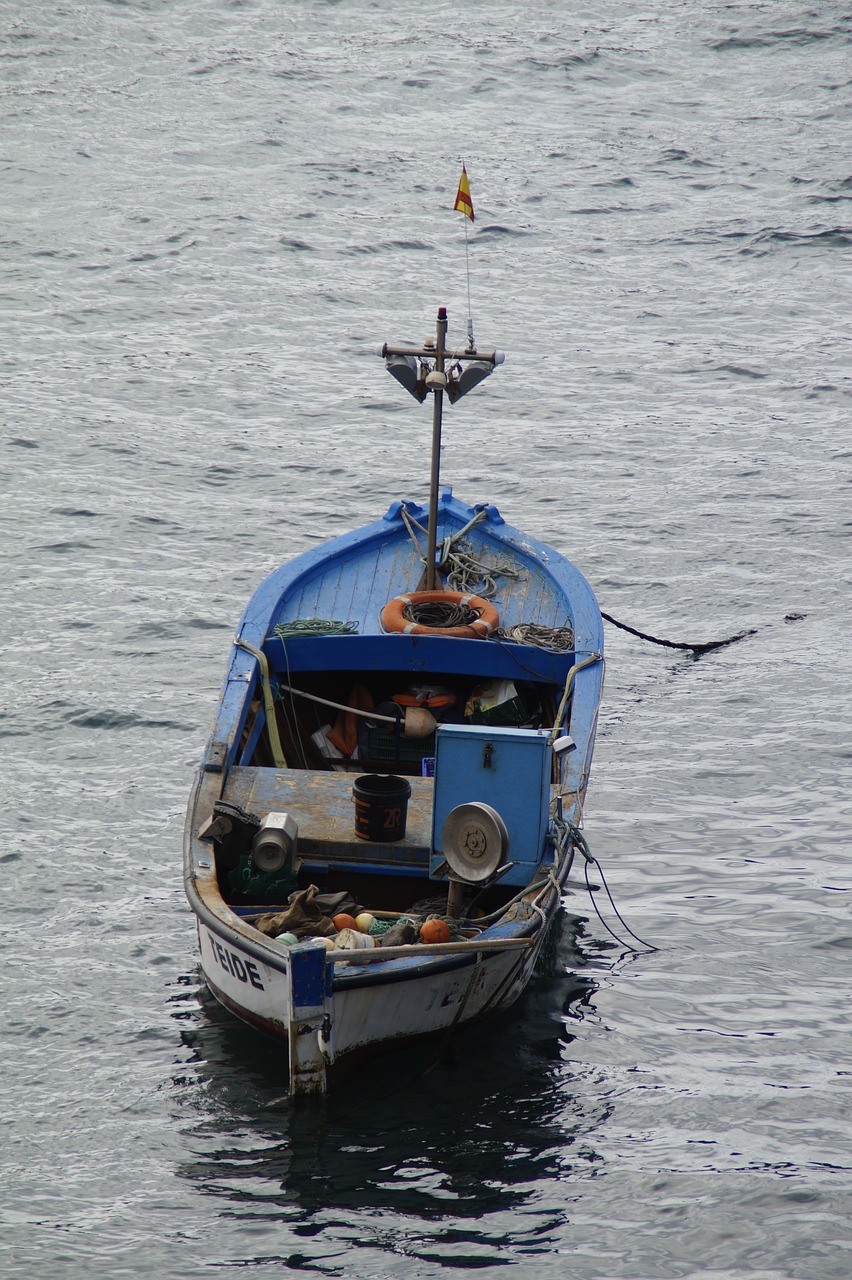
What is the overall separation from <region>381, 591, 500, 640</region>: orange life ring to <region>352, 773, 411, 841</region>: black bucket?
2.32 m

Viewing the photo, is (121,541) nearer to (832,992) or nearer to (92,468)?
(92,468)

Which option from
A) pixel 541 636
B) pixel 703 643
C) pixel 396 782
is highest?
pixel 541 636

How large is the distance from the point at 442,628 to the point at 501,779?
2948mm

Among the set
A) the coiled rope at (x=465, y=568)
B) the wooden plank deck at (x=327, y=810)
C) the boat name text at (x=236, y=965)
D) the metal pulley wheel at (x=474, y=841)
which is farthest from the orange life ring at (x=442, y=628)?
the boat name text at (x=236, y=965)

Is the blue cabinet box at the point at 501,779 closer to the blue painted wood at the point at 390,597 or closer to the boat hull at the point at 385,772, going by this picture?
the boat hull at the point at 385,772

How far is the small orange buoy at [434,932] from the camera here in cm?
802

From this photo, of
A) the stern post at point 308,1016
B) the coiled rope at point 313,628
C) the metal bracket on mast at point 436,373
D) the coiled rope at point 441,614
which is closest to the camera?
the stern post at point 308,1016

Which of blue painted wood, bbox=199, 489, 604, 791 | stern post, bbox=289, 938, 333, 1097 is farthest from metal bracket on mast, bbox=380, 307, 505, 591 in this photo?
stern post, bbox=289, 938, 333, 1097

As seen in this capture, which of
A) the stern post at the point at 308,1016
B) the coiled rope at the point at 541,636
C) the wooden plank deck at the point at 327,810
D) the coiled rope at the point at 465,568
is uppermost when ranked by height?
the coiled rope at the point at 465,568

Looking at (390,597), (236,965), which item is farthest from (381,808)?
(390,597)

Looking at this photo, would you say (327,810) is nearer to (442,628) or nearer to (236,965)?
(236,965)

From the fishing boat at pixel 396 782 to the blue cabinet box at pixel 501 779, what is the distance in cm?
1

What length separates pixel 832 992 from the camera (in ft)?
30.3

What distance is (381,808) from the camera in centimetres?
883
